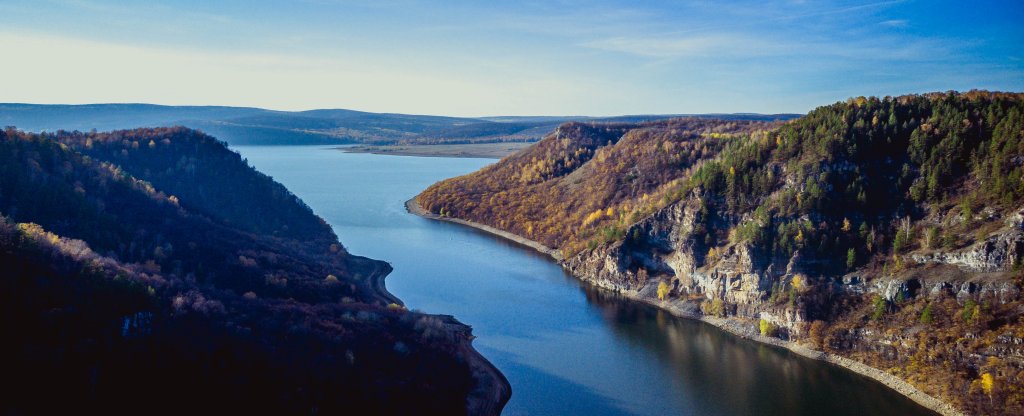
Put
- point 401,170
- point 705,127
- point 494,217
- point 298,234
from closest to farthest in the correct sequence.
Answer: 1. point 298,234
2. point 494,217
3. point 705,127
4. point 401,170

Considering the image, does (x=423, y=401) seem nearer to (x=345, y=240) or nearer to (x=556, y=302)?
(x=556, y=302)

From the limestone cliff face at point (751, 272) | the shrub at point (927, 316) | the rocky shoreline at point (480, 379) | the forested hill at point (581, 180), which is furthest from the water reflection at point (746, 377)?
the forested hill at point (581, 180)

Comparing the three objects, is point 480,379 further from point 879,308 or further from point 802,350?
point 879,308

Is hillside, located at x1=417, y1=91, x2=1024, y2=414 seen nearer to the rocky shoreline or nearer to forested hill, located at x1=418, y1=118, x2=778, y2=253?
forested hill, located at x1=418, y1=118, x2=778, y2=253

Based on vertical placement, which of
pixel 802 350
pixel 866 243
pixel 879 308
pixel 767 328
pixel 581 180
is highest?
pixel 581 180

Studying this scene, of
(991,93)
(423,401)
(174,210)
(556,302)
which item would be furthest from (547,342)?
(991,93)

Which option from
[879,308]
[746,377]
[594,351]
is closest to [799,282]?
[879,308]
